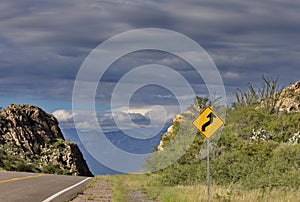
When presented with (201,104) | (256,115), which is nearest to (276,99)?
(256,115)

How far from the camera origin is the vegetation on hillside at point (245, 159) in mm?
26312

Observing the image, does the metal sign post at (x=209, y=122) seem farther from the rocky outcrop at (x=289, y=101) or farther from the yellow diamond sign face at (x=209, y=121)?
the rocky outcrop at (x=289, y=101)

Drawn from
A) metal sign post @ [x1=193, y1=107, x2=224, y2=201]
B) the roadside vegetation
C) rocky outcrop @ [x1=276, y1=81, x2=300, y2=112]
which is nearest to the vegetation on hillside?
the roadside vegetation

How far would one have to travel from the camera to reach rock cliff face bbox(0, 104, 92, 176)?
3406 inches

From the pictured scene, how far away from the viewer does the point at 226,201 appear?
19109 mm

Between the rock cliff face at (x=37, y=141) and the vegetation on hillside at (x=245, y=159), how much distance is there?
29.3 m

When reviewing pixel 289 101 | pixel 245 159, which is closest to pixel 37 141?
pixel 289 101

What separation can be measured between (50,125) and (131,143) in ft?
215

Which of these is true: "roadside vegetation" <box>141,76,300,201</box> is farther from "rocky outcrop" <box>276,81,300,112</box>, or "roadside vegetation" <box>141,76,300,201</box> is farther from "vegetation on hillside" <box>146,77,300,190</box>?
"rocky outcrop" <box>276,81,300,112</box>

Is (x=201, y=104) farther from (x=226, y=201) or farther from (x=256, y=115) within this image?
(x=226, y=201)

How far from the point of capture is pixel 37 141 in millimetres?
96062

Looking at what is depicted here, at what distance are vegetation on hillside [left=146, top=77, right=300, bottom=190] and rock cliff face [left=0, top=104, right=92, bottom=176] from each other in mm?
29256

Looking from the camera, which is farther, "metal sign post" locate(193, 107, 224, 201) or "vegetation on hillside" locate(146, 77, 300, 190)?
"vegetation on hillside" locate(146, 77, 300, 190)

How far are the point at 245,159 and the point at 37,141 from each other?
67.9m
